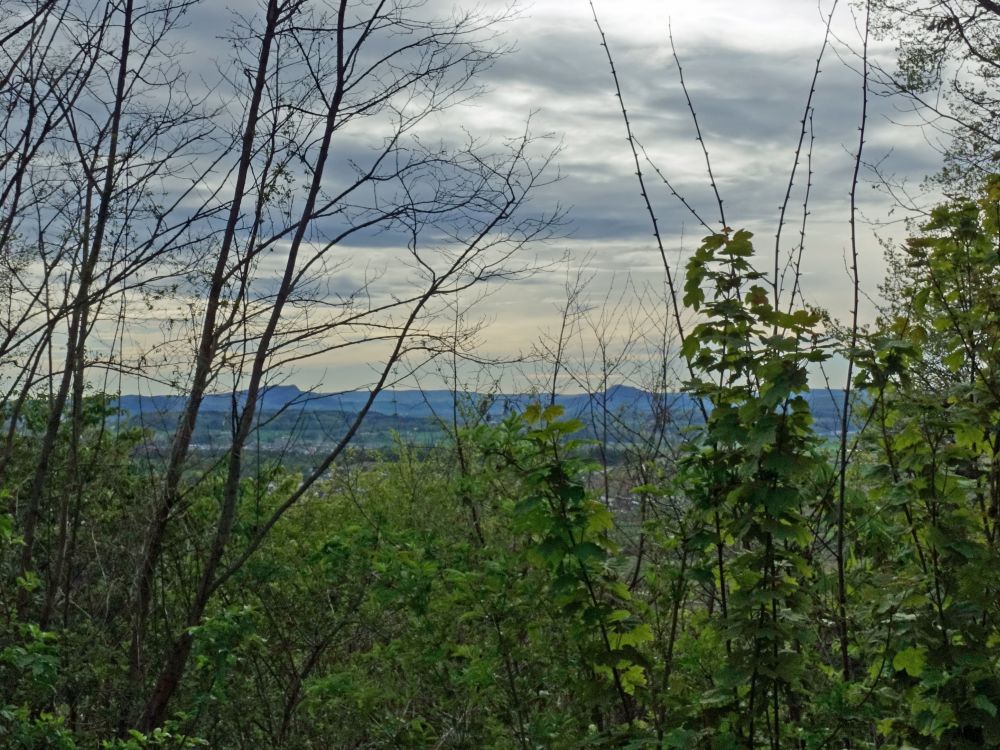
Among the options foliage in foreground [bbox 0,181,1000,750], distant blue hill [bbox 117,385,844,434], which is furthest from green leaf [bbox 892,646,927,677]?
distant blue hill [bbox 117,385,844,434]

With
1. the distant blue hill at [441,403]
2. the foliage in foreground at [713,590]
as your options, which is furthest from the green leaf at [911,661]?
the distant blue hill at [441,403]

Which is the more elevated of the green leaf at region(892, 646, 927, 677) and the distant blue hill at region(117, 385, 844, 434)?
the distant blue hill at region(117, 385, 844, 434)

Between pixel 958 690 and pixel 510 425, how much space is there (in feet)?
6.34

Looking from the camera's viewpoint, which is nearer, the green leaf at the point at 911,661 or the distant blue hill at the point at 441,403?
the green leaf at the point at 911,661

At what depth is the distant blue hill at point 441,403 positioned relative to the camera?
18.6 feet

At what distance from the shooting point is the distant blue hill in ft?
18.6

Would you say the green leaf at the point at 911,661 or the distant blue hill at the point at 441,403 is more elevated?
the distant blue hill at the point at 441,403

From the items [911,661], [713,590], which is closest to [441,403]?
[713,590]

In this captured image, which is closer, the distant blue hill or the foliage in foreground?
the foliage in foreground

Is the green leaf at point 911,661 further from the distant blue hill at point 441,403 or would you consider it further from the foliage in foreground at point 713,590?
the distant blue hill at point 441,403

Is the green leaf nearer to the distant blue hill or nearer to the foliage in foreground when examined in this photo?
the foliage in foreground

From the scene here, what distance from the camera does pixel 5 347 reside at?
5.09m

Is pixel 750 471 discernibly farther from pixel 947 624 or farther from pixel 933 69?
pixel 933 69

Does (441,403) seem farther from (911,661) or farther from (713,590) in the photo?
(911,661)
